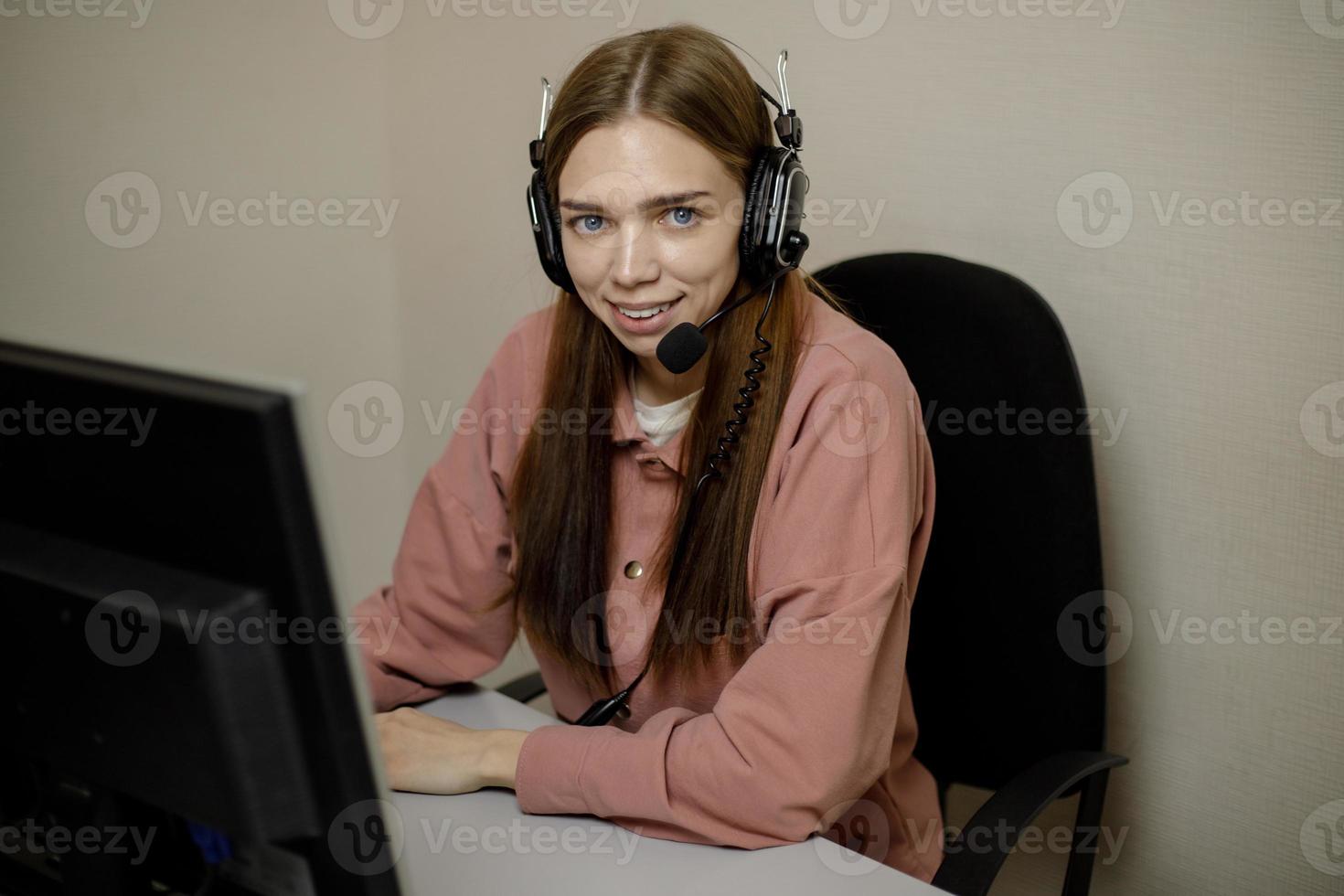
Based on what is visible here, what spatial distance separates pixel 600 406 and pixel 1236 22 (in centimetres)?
78

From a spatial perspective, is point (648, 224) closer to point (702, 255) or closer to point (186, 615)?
point (702, 255)

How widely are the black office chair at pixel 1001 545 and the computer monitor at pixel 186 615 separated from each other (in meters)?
0.73

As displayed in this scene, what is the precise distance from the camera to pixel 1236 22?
1164 millimetres

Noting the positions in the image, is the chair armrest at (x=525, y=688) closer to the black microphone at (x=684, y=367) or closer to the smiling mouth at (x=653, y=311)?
the black microphone at (x=684, y=367)

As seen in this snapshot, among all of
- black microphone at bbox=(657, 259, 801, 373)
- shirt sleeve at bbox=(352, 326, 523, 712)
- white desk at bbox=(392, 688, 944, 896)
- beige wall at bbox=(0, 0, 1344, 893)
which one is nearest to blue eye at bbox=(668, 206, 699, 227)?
black microphone at bbox=(657, 259, 801, 373)

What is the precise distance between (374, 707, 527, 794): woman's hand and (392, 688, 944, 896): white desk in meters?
0.02

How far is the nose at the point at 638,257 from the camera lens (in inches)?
43.6

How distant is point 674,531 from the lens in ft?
3.88

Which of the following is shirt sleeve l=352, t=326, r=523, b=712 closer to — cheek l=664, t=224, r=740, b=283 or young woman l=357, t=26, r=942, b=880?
young woman l=357, t=26, r=942, b=880

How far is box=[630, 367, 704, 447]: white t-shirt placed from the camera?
1218 millimetres

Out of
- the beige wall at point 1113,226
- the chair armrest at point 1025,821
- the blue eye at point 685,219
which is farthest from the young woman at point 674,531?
the beige wall at point 1113,226

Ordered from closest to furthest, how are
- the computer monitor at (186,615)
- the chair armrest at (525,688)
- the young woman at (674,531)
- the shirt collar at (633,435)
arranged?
1. the computer monitor at (186,615)
2. the young woman at (674,531)
3. the shirt collar at (633,435)
4. the chair armrest at (525,688)

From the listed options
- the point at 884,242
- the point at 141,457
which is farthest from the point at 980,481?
the point at 141,457

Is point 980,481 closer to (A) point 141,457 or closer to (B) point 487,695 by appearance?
(B) point 487,695
